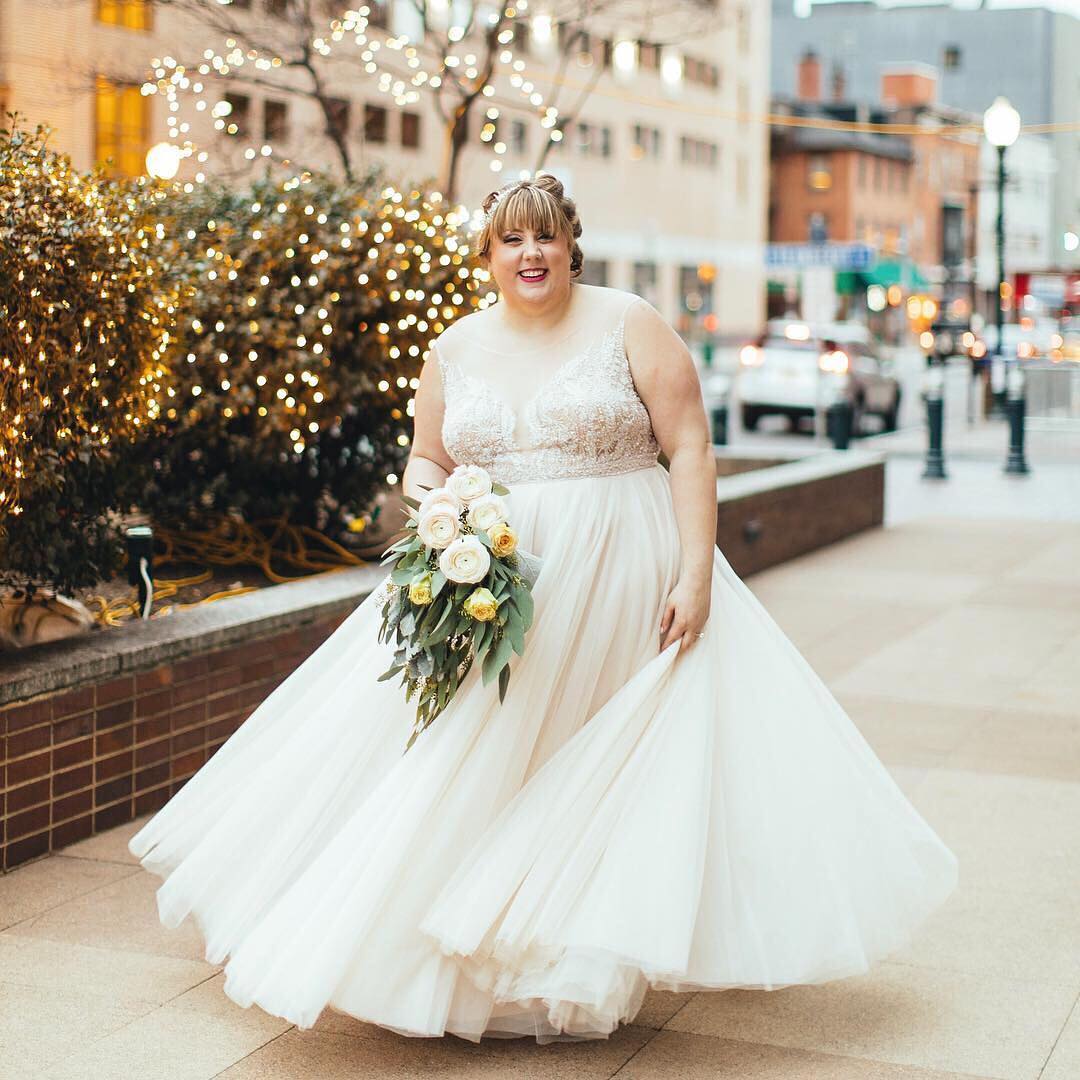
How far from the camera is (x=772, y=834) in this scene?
439 centimetres

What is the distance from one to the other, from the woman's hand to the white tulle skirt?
48 millimetres

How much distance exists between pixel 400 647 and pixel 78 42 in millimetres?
32864

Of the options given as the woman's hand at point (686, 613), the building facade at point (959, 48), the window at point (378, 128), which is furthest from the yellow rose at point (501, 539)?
the building facade at point (959, 48)

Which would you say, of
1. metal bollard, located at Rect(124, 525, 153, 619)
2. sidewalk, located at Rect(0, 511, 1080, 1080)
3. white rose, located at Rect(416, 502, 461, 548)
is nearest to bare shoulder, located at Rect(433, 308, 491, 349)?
white rose, located at Rect(416, 502, 461, 548)

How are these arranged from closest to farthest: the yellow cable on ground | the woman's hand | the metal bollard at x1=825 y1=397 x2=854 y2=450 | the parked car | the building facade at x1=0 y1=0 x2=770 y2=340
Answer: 1. the woman's hand
2. the yellow cable on ground
3. the metal bollard at x1=825 y1=397 x2=854 y2=450
4. the parked car
5. the building facade at x1=0 y1=0 x2=770 y2=340

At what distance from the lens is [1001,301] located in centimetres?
2506

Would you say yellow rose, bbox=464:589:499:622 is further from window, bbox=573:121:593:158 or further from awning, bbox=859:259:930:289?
awning, bbox=859:259:930:289

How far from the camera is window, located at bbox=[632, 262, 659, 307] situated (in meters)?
68.6

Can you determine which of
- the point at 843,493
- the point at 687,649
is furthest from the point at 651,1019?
the point at 843,493

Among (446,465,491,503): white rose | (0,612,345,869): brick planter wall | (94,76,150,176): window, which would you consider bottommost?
(0,612,345,869): brick planter wall

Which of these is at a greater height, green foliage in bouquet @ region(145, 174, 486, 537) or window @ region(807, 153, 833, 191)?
window @ region(807, 153, 833, 191)

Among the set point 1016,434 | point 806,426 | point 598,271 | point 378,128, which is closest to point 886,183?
point 598,271

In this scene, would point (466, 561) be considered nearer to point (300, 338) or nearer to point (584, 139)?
point (300, 338)

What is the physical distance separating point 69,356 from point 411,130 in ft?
152
